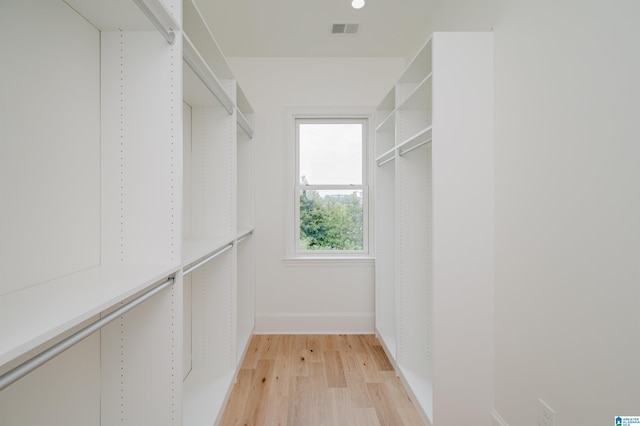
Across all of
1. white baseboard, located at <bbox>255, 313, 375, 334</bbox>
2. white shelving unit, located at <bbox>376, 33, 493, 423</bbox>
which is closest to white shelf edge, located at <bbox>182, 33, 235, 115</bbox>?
white shelving unit, located at <bbox>376, 33, 493, 423</bbox>

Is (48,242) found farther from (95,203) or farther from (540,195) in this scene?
(540,195)

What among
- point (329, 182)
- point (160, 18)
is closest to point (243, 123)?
point (329, 182)

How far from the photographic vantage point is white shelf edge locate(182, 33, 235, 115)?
4.69 ft

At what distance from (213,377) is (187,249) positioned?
1.01 meters

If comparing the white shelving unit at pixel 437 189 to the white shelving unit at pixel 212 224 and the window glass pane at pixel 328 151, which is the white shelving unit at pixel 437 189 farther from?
Result: the white shelving unit at pixel 212 224

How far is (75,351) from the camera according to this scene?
1.16 metres

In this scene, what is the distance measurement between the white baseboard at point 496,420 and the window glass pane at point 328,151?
2241mm

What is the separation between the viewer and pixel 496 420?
1635mm

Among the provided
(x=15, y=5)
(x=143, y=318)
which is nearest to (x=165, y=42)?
(x=15, y=5)

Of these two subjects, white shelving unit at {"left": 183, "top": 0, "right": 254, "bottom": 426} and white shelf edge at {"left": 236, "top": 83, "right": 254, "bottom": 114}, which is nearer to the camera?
white shelving unit at {"left": 183, "top": 0, "right": 254, "bottom": 426}

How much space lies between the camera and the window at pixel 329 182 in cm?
335

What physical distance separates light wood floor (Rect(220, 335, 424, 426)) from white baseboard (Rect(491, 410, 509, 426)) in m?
0.40

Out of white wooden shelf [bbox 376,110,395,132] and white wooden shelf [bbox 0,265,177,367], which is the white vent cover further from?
white wooden shelf [bbox 0,265,177,367]

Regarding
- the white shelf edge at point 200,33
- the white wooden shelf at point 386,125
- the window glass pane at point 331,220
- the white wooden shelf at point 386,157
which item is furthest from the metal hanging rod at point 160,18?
the window glass pane at point 331,220
